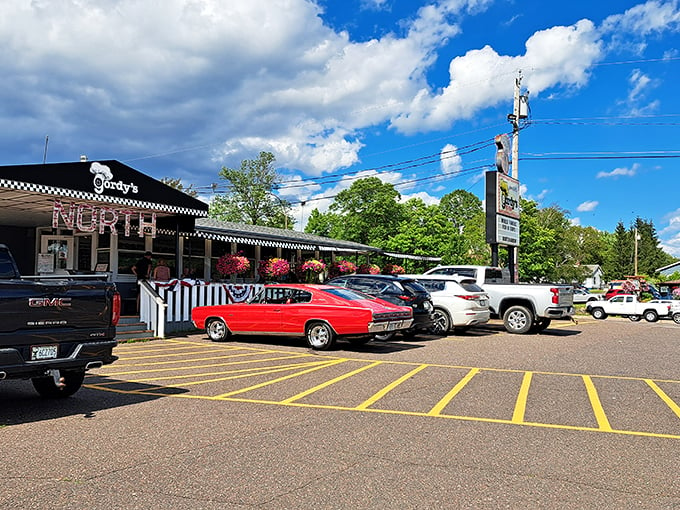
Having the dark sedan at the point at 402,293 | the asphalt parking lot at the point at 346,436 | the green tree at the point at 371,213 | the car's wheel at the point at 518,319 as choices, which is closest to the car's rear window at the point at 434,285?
the dark sedan at the point at 402,293

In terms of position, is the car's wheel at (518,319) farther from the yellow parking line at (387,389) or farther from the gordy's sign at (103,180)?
the gordy's sign at (103,180)

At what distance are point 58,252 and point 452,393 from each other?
644 inches

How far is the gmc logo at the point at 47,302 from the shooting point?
624 cm

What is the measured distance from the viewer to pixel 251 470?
15.3ft

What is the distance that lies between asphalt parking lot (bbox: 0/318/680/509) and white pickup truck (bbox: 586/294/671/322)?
59.1ft

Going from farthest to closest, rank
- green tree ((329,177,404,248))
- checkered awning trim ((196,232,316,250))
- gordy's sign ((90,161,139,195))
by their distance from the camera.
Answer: green tree ((329,177,404,248)) → checkered awning trim ((196,232,316,250)) → gordy's sign ((90,161,139,195))

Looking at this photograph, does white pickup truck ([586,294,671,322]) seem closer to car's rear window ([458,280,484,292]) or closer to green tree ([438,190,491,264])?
car's rear window ([458,280,484,292])

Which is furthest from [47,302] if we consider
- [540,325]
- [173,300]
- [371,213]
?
A: [371,213]

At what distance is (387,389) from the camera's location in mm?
8156

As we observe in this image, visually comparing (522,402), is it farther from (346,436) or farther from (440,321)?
(440,321)

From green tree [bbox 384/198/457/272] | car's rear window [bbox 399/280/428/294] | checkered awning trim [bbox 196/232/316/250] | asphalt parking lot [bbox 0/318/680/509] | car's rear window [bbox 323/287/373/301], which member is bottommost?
asphalt parking lot [bbox 0/318/680/509]

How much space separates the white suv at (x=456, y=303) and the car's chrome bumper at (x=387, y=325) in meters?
3.30

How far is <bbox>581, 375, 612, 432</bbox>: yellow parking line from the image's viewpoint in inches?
246

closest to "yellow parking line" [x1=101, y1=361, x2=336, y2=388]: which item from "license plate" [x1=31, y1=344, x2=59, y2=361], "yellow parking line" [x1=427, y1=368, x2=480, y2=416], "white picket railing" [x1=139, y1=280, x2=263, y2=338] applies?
"license plate" [x1=31, y1=344, x2=59, y2=361]
